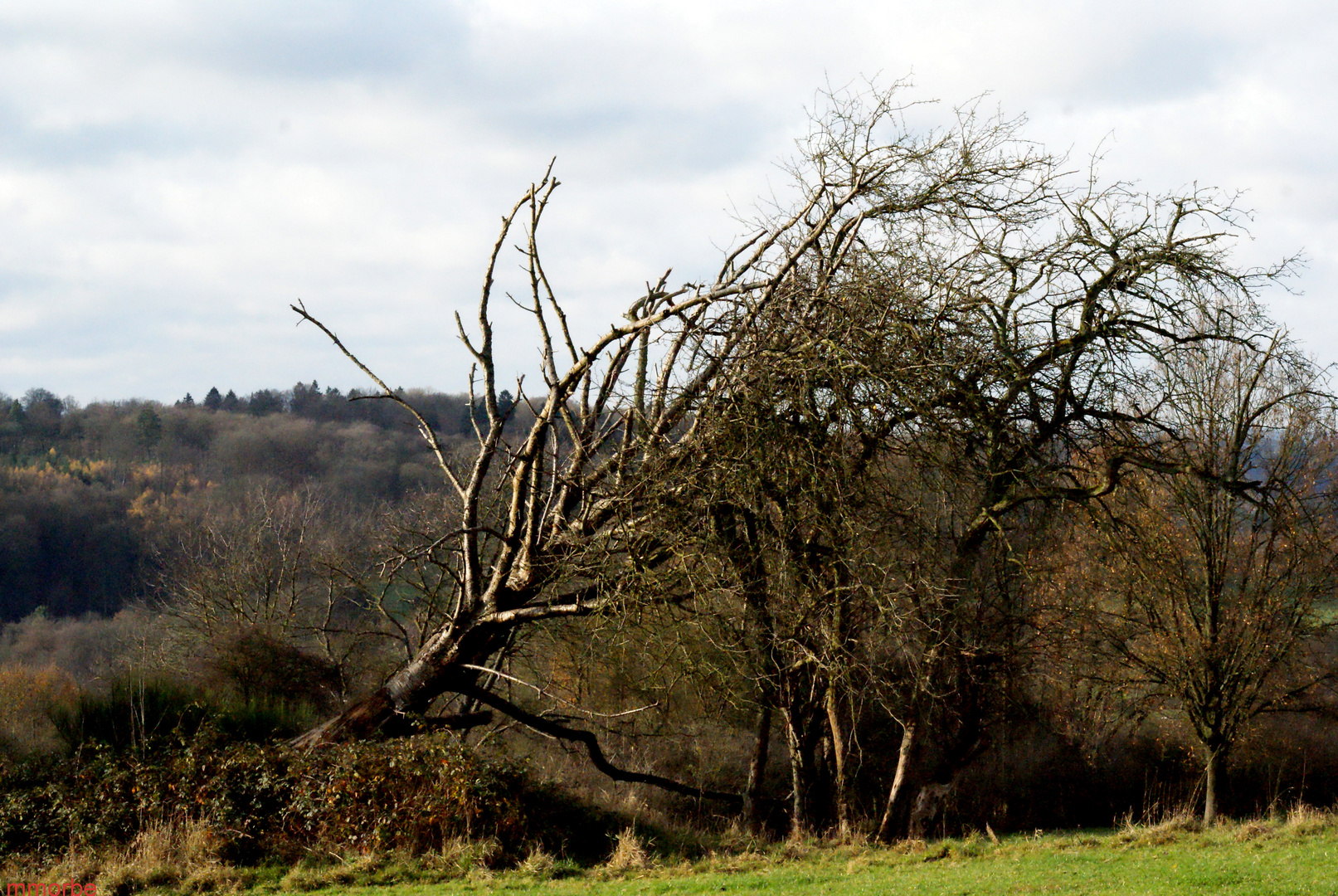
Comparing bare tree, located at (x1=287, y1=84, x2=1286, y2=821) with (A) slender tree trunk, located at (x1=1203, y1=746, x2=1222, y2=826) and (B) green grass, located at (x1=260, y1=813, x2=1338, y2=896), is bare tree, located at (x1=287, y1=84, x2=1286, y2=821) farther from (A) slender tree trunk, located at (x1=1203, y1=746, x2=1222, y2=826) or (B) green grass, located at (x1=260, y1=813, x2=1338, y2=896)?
(A) slender tree trunk, located at (x1=1203, y1=746, x2=1222, y2=826)

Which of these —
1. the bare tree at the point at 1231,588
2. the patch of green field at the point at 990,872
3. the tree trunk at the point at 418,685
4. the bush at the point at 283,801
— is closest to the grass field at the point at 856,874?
the patch of green field at the point at 990,872

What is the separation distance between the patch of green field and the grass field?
0.01 m

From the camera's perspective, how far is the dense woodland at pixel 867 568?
29.3 feet

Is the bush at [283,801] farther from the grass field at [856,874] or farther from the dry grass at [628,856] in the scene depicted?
the dry grass at [628,856]

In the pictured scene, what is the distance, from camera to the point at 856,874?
9.18 m

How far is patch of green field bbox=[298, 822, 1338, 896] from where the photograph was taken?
25.7 ft

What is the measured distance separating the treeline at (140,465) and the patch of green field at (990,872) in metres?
29.2

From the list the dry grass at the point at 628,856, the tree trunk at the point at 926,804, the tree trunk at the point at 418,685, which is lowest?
the tree trunk at the point at 926,804

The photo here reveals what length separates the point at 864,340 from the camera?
8.45m

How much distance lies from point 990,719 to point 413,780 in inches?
395

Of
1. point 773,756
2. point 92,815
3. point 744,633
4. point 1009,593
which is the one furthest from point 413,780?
point 773,756

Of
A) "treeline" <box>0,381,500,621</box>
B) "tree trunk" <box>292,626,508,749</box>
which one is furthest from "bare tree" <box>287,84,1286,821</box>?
"treeline" <box>0,381,500,621</box>

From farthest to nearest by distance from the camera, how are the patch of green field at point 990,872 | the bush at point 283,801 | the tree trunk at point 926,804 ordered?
the tree trunk at point 926,804
the bush at point 283,801
the patch of green field at point 990,872

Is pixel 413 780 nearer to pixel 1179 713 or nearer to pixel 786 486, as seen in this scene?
pixel 786 486
